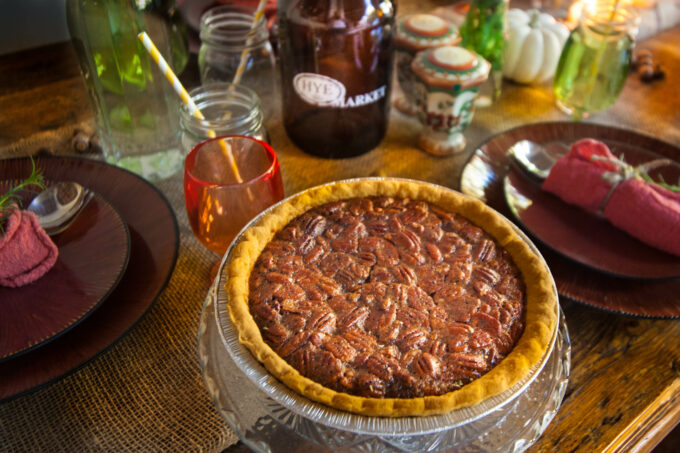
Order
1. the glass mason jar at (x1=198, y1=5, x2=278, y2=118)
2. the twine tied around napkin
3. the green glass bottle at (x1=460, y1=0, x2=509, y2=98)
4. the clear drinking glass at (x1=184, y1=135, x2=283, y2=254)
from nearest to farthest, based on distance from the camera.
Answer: the clear drinking glass at (x1=184, y1=135, x2=283, y2=254) → the twine tied around napkin → the glass mason jar at (x1=198, y1=5, x2=278, y2=118) → the green glass bottle at (x1=460, y1=0, x2=509, y2=98)

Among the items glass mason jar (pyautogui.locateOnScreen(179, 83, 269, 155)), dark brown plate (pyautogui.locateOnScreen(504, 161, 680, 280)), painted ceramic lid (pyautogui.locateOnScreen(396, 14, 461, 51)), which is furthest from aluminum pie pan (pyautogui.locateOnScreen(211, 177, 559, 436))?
painted ceramic lid (pyautogui.locateOnScreen(396, 14, 461, 51))

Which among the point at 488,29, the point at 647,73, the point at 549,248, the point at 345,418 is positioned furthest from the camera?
the point at 647,73

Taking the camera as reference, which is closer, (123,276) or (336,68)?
(123,276)

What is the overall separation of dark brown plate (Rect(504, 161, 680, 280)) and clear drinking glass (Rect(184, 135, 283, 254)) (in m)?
0.59

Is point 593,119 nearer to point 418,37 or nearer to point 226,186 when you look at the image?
point 418,37

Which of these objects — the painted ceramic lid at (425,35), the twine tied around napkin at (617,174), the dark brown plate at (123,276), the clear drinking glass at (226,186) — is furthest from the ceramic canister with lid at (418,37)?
the dark brown plate at (123,276)

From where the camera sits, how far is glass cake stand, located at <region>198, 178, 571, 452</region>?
0.83m

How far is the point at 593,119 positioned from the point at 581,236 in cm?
68

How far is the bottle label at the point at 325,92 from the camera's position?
4.59 ft

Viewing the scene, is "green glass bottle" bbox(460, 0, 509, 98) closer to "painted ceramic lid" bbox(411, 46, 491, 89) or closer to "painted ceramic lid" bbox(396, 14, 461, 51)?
"painted ceramic lid" bbox(396, 14, 461, 51)

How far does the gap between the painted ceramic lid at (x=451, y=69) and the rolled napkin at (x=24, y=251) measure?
0.99 metres

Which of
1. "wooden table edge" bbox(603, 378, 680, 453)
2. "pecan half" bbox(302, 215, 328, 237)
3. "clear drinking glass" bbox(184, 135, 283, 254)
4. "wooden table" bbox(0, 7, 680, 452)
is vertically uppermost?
"clear drinking glass" bbox(184, 135, 283, 254)

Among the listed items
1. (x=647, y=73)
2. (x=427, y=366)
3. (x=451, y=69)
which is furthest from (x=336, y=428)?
(x=647, y=73)

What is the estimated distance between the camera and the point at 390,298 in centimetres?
100
